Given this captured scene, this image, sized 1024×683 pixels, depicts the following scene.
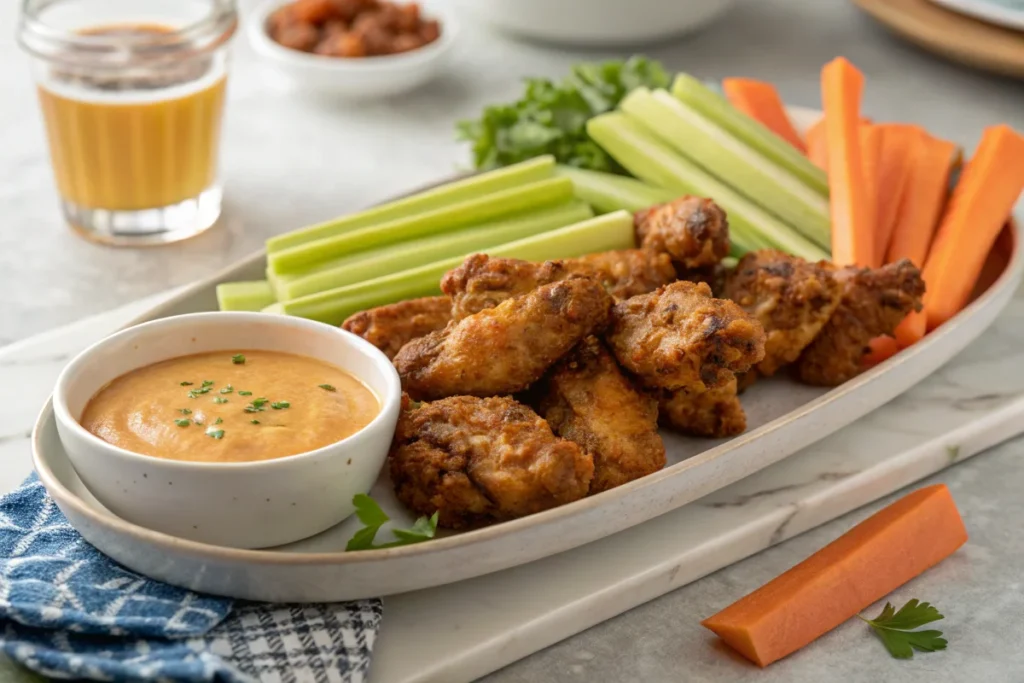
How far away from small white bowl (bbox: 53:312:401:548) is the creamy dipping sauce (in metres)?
0.06

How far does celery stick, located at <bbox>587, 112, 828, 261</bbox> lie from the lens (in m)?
4.55

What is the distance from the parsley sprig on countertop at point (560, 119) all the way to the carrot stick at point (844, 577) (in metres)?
2.08

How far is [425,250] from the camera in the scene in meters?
4.23

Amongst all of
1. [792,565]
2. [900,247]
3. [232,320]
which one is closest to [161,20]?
[232,320]

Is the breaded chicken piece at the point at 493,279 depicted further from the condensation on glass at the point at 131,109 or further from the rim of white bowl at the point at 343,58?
the rim of white bowl at the point at 343,58

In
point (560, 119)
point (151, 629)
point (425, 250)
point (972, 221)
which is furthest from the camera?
point (560, 119)

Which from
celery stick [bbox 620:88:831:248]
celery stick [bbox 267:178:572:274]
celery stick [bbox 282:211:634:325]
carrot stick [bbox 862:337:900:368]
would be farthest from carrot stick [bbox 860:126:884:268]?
celery stick [bbox 267:178:572:274]

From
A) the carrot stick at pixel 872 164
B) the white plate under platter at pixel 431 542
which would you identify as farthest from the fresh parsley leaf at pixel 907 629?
the carrot stick at pixel 872 164

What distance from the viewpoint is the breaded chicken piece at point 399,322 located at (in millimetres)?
3724

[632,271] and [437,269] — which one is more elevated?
[632,271]

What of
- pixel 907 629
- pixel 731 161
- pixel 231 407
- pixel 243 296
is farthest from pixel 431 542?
pixel 731 161

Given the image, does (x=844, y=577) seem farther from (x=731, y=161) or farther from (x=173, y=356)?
(x=731, y=161)

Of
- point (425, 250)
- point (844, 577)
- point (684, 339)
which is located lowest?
point (844, 577)

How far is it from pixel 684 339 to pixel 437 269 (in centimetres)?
110
